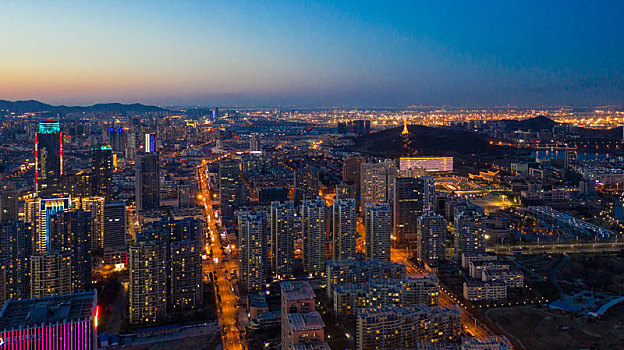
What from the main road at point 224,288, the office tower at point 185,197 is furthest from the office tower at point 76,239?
→ the office tower at point 185,197

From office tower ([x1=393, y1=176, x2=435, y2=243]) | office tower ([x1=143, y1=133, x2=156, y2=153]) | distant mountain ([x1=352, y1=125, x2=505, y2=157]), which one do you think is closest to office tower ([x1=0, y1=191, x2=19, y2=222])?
office tower ([x1=393, y1=176, x2=435, y2=243])

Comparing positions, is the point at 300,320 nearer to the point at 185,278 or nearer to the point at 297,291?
the point at 297,291

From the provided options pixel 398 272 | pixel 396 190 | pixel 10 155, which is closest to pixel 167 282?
pixel 398 272

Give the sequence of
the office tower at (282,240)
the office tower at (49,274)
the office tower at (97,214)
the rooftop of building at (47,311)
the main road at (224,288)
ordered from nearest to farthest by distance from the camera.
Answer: the rooftop of building at (47,311) → the main road at (224,288) → the office tower at (49,274) → the office tower at (282,240) → the office tower at (97,214)

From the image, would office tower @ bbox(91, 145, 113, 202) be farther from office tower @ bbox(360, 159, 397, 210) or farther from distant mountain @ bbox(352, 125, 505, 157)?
distant mountain @ bbox(352, 125, 505, 157)

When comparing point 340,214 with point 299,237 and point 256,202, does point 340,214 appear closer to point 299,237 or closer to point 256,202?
point 299,237

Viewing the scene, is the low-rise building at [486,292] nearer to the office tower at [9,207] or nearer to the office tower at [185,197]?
the office tower at [185,197]

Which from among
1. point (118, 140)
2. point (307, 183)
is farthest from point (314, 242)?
point (118, 140)
